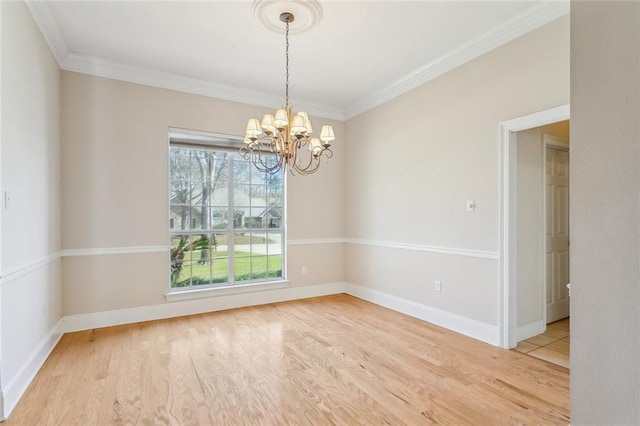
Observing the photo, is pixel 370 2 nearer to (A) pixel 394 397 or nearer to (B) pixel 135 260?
(A) pixel 394 397

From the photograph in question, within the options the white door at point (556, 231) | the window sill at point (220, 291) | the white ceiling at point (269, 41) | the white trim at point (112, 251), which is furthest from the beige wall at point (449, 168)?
the white trim at point (112, 251)

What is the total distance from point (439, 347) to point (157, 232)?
3476 mm

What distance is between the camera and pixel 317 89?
4.43 meters

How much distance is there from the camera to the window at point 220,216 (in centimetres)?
422

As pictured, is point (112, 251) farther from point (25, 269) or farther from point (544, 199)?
point (544, 199)

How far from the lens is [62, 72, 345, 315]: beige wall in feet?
11.6

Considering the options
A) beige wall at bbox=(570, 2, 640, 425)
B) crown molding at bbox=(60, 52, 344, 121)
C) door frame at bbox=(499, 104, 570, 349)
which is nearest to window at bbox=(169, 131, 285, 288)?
crown molding at bbox=(60, 52, 344, 121)

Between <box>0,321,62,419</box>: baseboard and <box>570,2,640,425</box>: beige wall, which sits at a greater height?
<box>570,2,640,425</box>: beige wall

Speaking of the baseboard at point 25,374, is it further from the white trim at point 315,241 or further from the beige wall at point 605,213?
the beige wall at point 605,213

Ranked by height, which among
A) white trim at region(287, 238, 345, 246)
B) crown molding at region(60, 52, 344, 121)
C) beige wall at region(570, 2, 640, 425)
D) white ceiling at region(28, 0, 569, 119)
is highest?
white ceiling at region(28, 0, 569, 119)

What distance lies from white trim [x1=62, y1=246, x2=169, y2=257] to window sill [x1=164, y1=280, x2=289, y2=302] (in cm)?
57

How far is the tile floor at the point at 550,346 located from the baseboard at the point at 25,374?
4036 millimetres

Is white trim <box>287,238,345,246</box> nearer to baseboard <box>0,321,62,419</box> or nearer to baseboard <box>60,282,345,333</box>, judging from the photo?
baseboard <box>60,282,345,333</box>

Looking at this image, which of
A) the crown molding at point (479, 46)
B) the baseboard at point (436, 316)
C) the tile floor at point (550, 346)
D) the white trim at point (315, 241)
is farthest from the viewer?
the white trim at point (315, 241)
